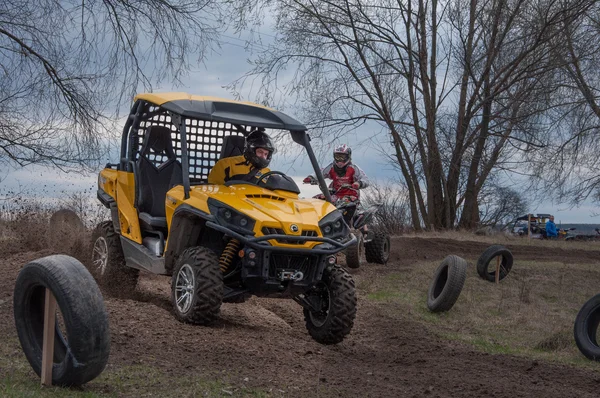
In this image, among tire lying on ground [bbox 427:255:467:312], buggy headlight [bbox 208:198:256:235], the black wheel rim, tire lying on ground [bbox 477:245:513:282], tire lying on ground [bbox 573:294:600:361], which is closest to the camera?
buggy headlight [bbox 208:198:256:235]

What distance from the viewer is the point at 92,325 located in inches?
213

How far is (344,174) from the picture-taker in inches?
620

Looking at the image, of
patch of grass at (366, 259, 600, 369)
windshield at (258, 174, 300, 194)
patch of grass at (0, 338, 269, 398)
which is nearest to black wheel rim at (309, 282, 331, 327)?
windshield at (258, 174, 300, 194)

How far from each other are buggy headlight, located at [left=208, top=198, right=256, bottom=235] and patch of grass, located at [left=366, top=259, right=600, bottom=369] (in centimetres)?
351

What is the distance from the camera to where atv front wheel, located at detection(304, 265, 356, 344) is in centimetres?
877

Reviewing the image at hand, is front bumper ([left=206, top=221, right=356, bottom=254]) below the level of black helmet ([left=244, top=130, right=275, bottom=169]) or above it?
below

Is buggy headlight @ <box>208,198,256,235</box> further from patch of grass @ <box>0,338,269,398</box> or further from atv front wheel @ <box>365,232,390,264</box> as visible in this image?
atv front wheel @ <box>365,232,390,264</box>

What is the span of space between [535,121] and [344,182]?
1414 cm

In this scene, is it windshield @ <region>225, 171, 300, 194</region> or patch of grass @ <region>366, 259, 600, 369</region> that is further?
patch of grass @ <region>366, 259, 600, 369</region>

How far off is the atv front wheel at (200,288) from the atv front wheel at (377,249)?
8638mm

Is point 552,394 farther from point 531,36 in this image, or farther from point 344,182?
point 531,36

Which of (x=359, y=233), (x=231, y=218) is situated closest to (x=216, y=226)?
(x=231, y=218)

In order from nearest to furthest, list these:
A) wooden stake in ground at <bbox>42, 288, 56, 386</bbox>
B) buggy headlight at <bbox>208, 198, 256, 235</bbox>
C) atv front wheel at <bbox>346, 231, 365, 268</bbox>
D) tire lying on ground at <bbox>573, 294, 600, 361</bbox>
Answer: wooden stake in ground at <bbox>42, 288, 56, 386</bbox>
buggy headlight at <bbox>208, 198, 256, 235</bbox>
tire lying on ground at <bbox>573, 294, 600, 361</bbox>
atv front wheel at <bbox>346, 231, 365, 268</bbox>

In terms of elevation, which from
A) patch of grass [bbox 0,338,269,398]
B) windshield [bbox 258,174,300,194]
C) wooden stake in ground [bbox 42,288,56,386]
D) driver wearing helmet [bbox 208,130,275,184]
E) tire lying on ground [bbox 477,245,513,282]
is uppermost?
driver wearing helmet [bbox 208,130,275,184]
